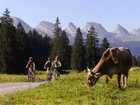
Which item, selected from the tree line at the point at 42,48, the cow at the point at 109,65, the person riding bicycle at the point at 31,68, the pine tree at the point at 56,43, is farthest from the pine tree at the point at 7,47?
the cow at the point at 109,65

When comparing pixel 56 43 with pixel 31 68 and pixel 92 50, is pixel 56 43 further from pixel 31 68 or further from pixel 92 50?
pixel 31 68

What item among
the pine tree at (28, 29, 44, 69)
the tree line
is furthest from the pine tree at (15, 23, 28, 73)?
the pine tree at (28, 29, 44, 69)

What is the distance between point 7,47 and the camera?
102750mm

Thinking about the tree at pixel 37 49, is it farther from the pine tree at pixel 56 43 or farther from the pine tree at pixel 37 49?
the pine tree at pixel 56 43

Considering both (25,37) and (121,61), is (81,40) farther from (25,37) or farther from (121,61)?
(121,61)

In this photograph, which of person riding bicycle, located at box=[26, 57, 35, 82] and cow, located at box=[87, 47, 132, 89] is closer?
cow, located at box=[87, 47, 132, 89]

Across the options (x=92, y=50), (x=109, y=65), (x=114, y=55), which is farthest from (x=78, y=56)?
(x=114, y=55)

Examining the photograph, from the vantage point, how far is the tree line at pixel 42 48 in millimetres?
102812

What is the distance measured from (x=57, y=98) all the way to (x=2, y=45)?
83.9 meters

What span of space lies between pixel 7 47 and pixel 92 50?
109ft

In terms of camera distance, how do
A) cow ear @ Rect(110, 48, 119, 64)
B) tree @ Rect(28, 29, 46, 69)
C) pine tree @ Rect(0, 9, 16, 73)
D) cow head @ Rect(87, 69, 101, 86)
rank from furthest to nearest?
tree @ Rect(28, 29, 46, 69)
pine tree @ Rect(0, 9, 16, 73)
cow ear @ Rect(110, 48, 119, 64)
cow head @ Rect(87, 69, 101, 86)

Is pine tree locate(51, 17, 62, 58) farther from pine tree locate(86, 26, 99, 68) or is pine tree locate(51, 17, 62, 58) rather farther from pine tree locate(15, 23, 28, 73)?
pine tree locate(15, 23, 28, 73)

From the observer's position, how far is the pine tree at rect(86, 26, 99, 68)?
128500 mm

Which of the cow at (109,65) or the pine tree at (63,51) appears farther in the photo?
the pine tree at (63,51)
